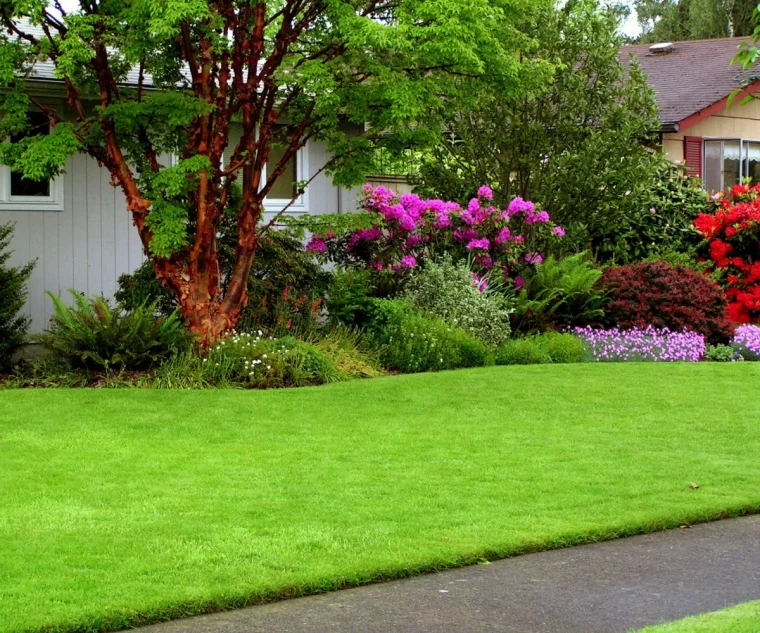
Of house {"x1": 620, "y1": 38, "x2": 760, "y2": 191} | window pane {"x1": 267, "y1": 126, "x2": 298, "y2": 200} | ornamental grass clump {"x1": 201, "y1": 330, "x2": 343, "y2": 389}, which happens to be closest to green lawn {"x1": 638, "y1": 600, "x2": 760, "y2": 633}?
ornamental grass clump {"x1": 201, "y1": 330, "x2": 343, "y2": 389}

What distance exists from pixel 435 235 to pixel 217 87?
4222mm

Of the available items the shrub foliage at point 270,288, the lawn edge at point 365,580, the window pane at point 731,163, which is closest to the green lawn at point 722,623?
the lawn edge at point 365,580

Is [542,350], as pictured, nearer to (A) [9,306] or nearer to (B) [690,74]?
(A) [9,306]

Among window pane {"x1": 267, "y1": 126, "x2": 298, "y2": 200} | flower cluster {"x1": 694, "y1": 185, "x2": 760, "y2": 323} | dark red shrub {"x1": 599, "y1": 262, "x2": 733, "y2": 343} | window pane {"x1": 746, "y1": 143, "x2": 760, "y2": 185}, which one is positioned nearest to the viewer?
dark red shrub {"x1": 599, "y1": 262, "x2": 733, "y2": 343}

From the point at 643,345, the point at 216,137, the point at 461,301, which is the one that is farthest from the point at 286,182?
the point at 643,345

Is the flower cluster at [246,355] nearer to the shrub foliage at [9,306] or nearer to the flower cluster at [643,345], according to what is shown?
the shrub foliage at [9,306]

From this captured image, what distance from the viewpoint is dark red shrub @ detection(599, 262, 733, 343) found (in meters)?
15.8

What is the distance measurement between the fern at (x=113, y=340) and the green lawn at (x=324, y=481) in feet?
2.59

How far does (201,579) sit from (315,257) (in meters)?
10.3

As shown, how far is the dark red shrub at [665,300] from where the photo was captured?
1584 centimetres

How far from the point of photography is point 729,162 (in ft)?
78.7

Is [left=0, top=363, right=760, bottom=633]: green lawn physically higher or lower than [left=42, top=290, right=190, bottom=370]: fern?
lower

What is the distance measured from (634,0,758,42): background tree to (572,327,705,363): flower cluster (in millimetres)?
19788

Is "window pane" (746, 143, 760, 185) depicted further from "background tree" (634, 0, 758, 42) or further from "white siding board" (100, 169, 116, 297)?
"white siding board" (100, 169, 116, 297)
